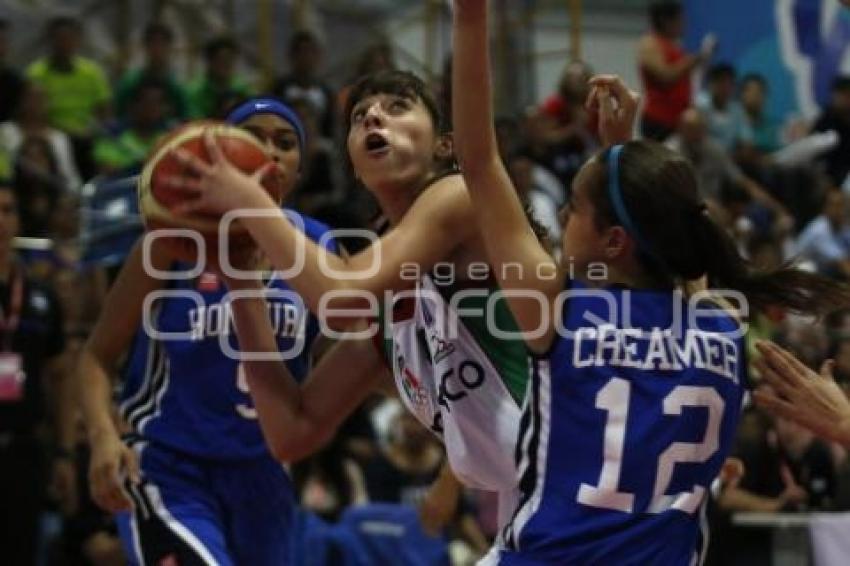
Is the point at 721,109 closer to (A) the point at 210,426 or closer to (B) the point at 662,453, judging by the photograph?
(A) the point at 210,426

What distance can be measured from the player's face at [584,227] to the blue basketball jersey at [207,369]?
72.7 inches

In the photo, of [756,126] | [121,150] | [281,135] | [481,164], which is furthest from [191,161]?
[756,126]

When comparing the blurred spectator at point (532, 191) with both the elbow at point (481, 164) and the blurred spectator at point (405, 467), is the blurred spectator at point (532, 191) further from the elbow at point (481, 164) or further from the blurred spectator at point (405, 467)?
the elbow at point (481, 164)

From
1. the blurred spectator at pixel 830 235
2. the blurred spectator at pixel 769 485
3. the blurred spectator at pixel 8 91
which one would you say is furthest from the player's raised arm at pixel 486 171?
the blurred spectator at pixel 8 91

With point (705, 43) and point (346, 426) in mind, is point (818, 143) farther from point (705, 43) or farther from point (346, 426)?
point (346, 426)

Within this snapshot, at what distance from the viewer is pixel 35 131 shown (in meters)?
12.5

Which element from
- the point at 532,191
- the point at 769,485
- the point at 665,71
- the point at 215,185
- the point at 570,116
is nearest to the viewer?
the point at 215,185

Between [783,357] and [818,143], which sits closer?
[783,357]

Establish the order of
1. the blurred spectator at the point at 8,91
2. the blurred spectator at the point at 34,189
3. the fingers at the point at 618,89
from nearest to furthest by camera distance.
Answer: the fingers at the point at 618,89 < the blurred spectator at the point at 34,189 < the blurred spectator at the point at 8,91

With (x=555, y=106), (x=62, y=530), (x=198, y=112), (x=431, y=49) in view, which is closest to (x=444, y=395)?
(x=62, y=530)

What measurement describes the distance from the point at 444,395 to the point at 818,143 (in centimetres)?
1061

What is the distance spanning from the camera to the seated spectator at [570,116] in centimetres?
1392

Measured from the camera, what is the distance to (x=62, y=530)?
31.9 ft

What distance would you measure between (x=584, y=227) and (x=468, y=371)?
0.68 metres
